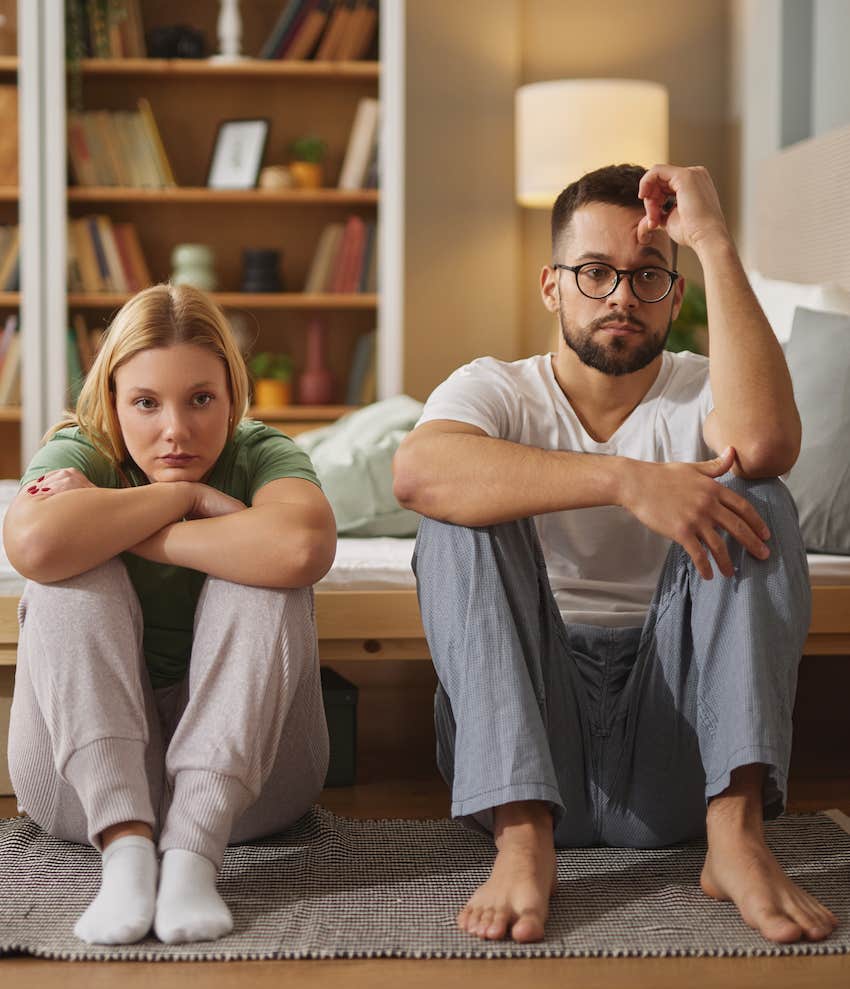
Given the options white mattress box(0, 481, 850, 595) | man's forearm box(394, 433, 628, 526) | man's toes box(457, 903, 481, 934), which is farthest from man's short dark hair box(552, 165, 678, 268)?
man's toes box(457, 903, 481, 934)

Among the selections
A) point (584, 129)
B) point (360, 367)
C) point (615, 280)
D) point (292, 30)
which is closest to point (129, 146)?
point (292, 30)

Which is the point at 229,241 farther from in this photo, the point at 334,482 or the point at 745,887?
the point at 745,887

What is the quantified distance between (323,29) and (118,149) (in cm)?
75

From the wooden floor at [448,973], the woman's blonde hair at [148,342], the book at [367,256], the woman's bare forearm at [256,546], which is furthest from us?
the book at [367,256]

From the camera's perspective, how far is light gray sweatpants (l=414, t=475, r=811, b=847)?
1458mm

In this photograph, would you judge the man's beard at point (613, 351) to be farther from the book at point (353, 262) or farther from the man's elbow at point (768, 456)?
the book at point (353, 262)

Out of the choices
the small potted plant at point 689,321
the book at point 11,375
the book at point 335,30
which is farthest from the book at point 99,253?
the small potted plant at point 689,321

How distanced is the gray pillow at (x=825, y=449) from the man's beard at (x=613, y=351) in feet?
2.00

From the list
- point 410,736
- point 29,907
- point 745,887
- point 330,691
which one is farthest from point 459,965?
point 410,736

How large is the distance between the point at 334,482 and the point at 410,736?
0.51 metres

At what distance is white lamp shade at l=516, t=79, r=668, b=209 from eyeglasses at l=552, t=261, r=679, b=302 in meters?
2.05

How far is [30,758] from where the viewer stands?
1.59 meters

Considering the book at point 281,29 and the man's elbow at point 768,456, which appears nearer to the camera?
the man's elbow at point 768,456

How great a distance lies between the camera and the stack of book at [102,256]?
3.97 m
